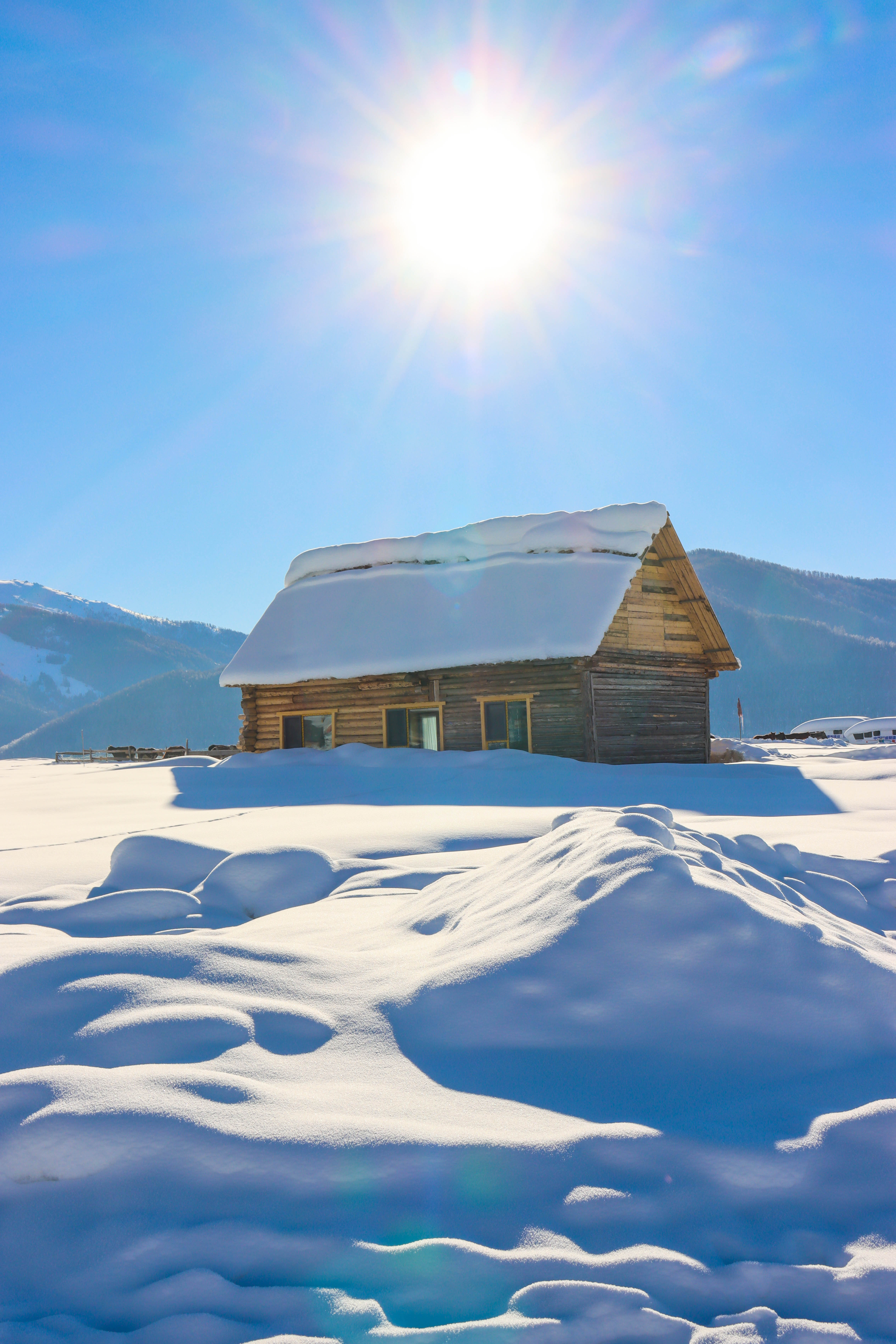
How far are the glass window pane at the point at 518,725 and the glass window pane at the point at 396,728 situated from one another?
2.77 m

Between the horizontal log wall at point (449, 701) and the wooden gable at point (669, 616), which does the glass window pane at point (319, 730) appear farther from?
the wooden gable at point (669, 616)

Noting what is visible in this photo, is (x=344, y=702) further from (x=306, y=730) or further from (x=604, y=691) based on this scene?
(x=604, y=691)

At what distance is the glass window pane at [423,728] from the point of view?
18906 millimetres

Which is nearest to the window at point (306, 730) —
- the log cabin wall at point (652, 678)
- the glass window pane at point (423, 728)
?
the glass window pane at point (423, 728)

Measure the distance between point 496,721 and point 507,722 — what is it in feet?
0.96

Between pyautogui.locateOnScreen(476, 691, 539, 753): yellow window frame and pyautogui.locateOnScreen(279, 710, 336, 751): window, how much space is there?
4.24m

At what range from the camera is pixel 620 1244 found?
1770 mm

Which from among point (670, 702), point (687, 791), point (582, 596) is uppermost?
point (582, 596)

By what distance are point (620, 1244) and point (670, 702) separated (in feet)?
58.4

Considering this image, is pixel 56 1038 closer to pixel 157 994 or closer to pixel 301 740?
pixel 157 994

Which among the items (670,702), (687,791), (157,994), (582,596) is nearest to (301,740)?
(582,596)

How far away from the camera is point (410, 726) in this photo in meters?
18.9

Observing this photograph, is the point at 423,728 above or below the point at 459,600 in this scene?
below

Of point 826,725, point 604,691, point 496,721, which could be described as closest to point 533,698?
point 496,721
